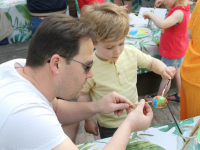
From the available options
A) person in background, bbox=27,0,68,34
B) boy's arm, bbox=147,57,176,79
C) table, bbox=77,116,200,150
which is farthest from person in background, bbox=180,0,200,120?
person in background, bbox=27,0,68,34

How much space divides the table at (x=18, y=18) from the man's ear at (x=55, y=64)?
7.33 feet

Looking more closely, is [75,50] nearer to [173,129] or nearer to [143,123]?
[143,123]

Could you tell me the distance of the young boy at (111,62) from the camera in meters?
1.23

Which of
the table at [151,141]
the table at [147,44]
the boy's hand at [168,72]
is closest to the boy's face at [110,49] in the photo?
the boy's hand at [168,72]

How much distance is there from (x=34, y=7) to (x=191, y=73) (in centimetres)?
206

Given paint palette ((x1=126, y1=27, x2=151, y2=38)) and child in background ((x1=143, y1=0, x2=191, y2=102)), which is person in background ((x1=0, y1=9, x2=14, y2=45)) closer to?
paint palette ((x1=126, y1=27, x2=151, y2=38))

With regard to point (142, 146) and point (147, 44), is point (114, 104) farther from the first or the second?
point (147, 44)

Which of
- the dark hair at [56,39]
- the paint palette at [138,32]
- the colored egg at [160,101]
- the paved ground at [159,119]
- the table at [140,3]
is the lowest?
the paved ground at [159,119]

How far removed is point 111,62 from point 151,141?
56 cm

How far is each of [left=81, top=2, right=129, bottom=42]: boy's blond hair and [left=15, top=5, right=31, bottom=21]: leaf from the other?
189 centimetres

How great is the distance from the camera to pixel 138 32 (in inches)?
95.7

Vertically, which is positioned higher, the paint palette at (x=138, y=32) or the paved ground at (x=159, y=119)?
the paint palette at (x=138, y=32)

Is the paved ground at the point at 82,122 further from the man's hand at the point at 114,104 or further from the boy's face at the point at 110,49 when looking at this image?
the boy's face at the point at 110,49

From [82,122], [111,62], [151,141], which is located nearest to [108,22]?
[111,62]
